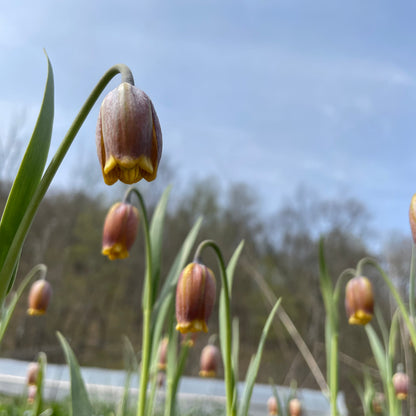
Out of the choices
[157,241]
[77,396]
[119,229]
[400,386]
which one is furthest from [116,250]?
[400,386]

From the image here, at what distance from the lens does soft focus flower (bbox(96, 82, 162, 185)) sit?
0.70m

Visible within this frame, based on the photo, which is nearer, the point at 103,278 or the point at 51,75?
the point at 51,75

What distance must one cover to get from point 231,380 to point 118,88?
74 cm

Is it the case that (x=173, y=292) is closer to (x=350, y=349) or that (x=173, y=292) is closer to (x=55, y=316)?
(x=350, y=349)

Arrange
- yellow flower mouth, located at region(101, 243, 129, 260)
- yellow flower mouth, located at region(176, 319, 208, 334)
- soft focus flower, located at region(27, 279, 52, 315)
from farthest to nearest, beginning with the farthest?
soft focus flower, located at region(27, 279, 52, 315), yellow flower mouth, located at region(101, 243, 129, 260), yellow flower mouth, located at region(176, 319, 208, 334)

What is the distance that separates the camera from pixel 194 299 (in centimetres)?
120

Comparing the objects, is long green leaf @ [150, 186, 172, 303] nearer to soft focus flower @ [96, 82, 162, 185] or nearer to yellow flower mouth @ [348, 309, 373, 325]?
soft focus flower @ [96, 82, 162, 185]

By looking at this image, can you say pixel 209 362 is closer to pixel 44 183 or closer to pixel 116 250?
pixel 116 250

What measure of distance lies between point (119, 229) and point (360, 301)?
3.40ft

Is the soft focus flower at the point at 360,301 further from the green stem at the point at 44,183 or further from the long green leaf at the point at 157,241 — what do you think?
the green stem at the point at 44,183

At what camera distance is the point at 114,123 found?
71cm

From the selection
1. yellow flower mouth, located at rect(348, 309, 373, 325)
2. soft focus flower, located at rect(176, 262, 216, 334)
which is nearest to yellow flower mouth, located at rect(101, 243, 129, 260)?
soft focus flower, located at rect(176, 262, 216, 334)

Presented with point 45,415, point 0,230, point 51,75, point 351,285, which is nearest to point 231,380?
point 0,230

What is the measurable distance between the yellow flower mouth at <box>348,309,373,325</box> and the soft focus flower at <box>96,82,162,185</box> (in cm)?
143
